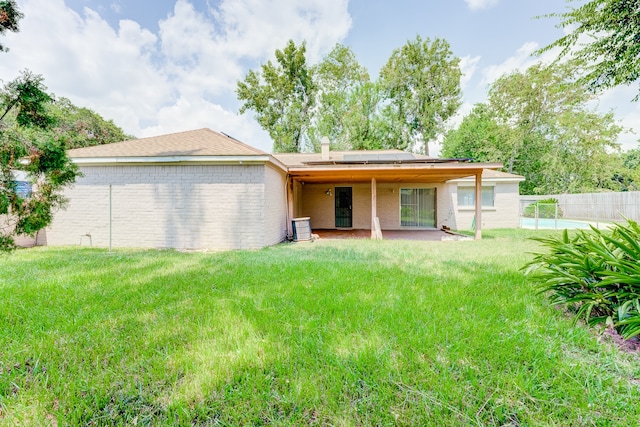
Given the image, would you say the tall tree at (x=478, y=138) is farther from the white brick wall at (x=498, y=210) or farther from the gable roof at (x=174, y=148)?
the gable roof at (x=174, y=148)

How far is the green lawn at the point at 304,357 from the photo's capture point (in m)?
1.58

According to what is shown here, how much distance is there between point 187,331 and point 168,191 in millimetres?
6241

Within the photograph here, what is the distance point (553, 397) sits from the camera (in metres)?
1.66

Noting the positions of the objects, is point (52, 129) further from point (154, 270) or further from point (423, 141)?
point (423, 141)

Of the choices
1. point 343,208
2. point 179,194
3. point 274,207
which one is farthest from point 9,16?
point 343,208

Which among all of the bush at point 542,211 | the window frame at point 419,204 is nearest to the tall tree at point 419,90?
the bush at point 542,211

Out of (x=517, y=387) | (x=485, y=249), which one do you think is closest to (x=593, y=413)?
(x=517, y=387)

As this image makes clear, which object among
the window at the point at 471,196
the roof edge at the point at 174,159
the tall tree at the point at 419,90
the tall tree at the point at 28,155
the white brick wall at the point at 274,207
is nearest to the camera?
the tall tree at the point at 28,155

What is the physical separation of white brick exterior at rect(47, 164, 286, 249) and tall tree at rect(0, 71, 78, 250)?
15.2ft

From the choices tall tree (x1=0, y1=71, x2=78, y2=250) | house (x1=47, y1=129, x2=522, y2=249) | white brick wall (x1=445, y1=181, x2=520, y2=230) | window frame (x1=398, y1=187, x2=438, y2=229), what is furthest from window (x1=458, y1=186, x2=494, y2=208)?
tall tree (x1=0, y1=71, x2=78, y2=250)

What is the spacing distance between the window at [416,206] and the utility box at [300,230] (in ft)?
20.4

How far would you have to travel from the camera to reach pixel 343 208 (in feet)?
44.5

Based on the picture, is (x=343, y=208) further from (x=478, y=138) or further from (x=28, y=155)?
(x=478, y=138)

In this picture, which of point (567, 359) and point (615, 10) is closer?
point (567, 359)
